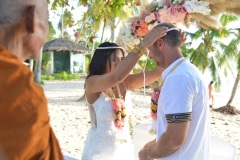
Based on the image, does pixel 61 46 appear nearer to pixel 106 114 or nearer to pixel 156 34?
pixel 106 114

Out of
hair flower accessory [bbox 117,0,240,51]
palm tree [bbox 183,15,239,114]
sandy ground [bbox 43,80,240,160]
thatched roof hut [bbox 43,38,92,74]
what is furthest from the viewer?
thatched roof hut [bbox 43,38,92,74]

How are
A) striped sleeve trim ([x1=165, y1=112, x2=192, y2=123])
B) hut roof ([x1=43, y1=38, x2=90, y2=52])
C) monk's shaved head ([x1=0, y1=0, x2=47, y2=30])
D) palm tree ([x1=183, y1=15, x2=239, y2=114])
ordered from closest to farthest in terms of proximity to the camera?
monk's shaved head ([x1=0, y1=0, x2=47, y2=30]) < striped sleeve trim ([x1=165, y1=112, x2=192, y2=123]) < palm tree ([x1=183, y1=15, x2=239, y2=114]) < hut roof ([x1=43, y1=38, x2=90, y2=52])

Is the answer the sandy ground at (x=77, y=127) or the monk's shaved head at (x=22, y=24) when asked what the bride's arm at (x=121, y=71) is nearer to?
the monk's shaved head at (x=22, y=24)

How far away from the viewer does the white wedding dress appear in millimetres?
3027

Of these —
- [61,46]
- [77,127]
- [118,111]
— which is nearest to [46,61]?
[61,46]

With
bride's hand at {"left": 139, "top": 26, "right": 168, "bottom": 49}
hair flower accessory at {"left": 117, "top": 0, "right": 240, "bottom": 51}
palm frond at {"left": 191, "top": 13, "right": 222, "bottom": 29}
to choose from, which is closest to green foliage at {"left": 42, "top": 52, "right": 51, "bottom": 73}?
hair flower accessory at {"left": 117, "top": 0, "right": 240, "bottom": 51}

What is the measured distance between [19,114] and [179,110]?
1.11 m

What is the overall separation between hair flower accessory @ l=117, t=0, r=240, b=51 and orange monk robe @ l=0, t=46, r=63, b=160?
175 centimetres

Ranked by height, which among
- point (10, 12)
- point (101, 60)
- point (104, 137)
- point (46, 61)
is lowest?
point (104, 137)

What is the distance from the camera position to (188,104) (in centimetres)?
193

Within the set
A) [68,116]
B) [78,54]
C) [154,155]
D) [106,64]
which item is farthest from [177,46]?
[78,54]

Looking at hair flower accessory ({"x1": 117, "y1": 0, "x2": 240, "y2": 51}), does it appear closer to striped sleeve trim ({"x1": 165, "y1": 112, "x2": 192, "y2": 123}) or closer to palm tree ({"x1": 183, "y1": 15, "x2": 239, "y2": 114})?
striped sleeve trim ({"x1": 165, "y1": 112, "x2": 192, "y2": 123})

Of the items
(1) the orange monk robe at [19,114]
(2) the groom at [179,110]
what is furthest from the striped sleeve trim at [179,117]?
(1) the orange monk robe at [19,114]

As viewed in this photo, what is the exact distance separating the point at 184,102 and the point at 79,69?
126 feet
